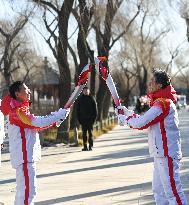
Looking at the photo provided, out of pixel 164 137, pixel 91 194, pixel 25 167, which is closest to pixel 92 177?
pixel 91 194

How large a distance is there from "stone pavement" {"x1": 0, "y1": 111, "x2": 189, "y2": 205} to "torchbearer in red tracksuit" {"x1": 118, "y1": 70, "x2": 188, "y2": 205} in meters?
1.74

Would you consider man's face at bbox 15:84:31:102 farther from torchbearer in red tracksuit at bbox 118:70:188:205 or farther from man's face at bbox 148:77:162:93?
man's face at bbox 148:77:162:93

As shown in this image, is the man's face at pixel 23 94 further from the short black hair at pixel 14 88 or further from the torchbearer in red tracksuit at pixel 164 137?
the torchbearer in red tracksuit at pixel 164 137

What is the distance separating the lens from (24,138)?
712cm

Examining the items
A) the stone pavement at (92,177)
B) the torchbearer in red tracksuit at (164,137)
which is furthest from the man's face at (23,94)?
the stone pavement at (92,177)

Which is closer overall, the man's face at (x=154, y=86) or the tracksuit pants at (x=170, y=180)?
the tracksuit pants at (x=170, y=180)

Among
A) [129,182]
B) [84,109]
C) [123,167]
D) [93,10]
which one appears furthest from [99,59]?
[93,10]

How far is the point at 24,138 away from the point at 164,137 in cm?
170

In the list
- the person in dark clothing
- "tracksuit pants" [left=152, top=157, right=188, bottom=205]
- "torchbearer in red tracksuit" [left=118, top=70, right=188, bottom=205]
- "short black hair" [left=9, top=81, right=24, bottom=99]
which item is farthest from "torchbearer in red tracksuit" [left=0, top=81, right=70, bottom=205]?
the person in dark clothing

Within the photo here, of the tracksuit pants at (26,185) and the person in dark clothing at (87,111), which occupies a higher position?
the person in dark clothing at (87,111)

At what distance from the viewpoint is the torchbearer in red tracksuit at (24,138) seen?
23.0ft

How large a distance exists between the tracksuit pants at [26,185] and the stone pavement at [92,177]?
1845 millimetres

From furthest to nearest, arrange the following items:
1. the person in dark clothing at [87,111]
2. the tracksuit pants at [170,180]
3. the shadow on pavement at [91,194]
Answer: the person in dark clothing at [87,111] < the shadow on pavement at [91,194] < the tracksuit pants at [170,180]

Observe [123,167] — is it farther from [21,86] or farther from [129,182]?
[21,86]
